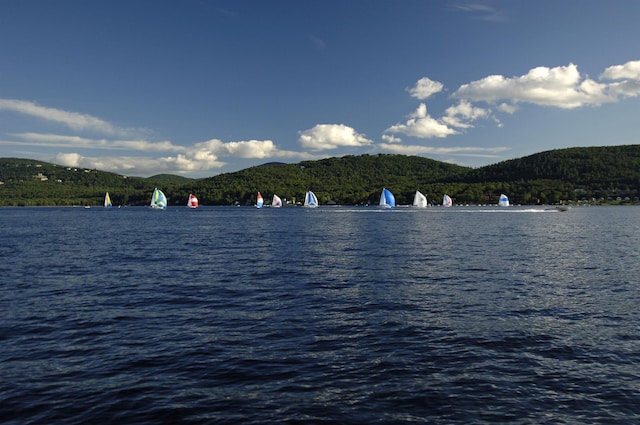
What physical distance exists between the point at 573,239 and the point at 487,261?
40.1 meters

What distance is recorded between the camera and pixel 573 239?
275ft

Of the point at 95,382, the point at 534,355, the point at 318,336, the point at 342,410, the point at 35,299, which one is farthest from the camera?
the point at 35,299

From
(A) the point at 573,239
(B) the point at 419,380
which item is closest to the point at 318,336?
(B) the point at 419,380

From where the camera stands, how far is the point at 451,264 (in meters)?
52.0

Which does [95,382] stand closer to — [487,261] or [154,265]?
[154,265]

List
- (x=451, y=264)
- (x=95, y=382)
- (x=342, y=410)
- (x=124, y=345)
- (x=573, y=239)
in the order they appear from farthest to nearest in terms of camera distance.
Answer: (x=573, y=239) < (x=451, y=264) < (x=124, y=345) < (x=95, y=382) < (x=342, y=410)

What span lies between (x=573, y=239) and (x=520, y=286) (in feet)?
179

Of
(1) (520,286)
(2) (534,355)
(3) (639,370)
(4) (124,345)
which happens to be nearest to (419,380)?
(2) (534,355)

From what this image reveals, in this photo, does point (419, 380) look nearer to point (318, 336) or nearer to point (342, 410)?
point (342, 410)

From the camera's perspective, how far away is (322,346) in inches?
898

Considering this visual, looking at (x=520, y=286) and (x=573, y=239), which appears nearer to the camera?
(x=520, y=286)

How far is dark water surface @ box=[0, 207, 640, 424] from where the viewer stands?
16062mm

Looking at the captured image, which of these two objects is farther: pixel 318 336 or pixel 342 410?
pixel 318 336

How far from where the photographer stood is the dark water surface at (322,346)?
52.7 ft
